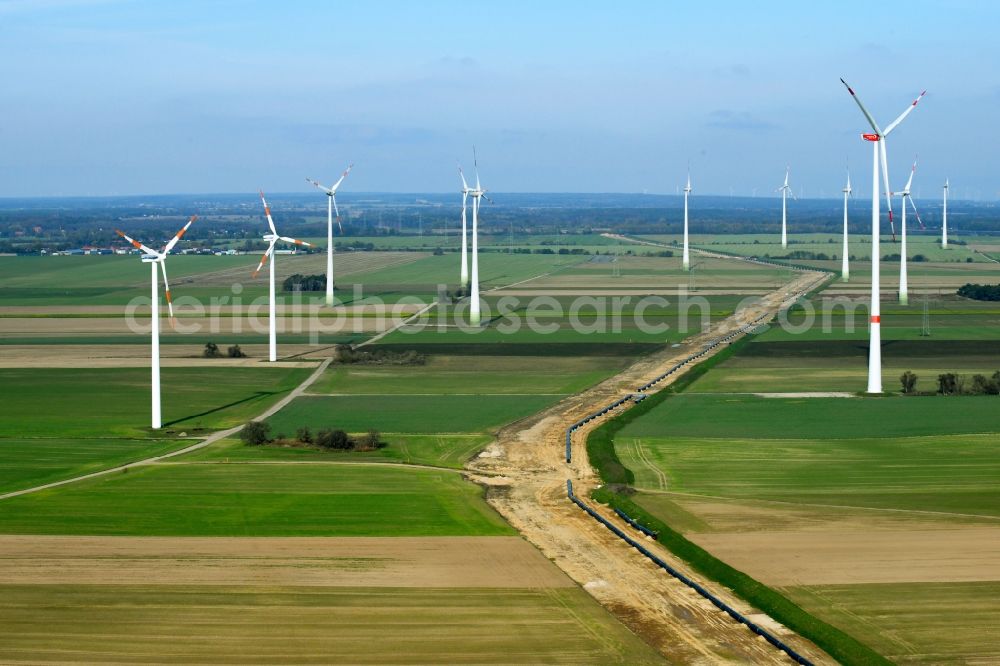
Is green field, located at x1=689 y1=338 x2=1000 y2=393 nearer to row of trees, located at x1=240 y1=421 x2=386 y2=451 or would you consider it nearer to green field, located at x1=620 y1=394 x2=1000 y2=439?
green field, located at x1=620 y1=394 x2=1000 y2=439

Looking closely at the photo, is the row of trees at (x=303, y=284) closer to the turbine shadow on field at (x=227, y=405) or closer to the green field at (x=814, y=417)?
the turbine shadow on field at (x=227, y=405)

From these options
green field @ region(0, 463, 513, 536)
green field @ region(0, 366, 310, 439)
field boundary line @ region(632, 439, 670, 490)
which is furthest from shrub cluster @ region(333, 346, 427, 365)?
green field @ region(0, 463, 513, 536)

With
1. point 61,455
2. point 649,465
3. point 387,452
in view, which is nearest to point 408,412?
point 387,452

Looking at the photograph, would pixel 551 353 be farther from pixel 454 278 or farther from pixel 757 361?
pixel 454 278

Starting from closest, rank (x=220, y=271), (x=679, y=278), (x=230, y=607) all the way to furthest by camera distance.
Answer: (x=230, y=607)
(x=679, y=278)
(x=220, y=271)

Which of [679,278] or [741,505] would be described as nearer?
[741,505]

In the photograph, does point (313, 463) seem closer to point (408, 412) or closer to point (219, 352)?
point (408, 412)

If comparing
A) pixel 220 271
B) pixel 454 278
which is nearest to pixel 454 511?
pixel 454 278
